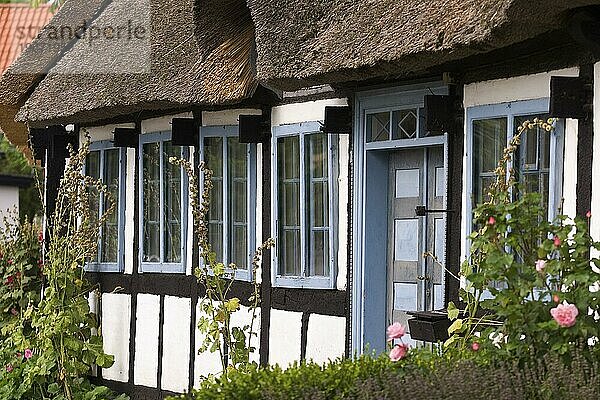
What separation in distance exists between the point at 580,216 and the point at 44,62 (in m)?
8.14

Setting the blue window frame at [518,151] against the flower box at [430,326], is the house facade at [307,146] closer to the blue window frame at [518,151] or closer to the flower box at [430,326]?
the blue window frame at [518,151]

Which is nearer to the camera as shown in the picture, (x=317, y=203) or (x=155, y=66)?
(x=317, y=203)

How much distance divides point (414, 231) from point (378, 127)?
2.48 feet

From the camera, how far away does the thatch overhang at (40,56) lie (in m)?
14.1

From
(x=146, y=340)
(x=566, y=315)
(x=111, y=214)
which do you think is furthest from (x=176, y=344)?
(x=566, y=315)

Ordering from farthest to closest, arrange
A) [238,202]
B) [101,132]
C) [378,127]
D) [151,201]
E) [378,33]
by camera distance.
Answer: [101,132]
[151,201]
[238,202]
[378,127]
[378,33]

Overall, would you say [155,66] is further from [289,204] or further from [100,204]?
[100,204]

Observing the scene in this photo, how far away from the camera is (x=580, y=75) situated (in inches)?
291

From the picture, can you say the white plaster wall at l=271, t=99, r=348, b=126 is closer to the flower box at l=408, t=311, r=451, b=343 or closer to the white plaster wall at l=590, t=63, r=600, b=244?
the flower box at l=408, t=311, r=451, b=343

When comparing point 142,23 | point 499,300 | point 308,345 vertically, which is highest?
point 142,23

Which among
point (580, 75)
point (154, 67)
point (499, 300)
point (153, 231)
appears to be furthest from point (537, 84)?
point (153, 231)

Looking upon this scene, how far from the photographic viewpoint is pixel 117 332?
12562 millimetres

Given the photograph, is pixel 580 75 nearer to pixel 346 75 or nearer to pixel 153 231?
pixel 346 75

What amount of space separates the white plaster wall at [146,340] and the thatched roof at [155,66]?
1.69m
